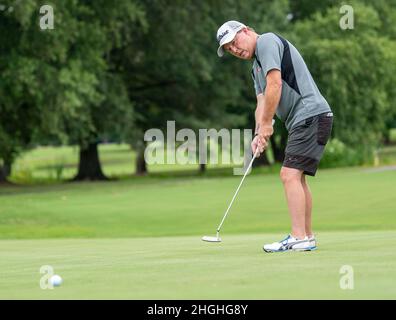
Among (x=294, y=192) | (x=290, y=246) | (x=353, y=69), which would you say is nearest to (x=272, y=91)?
(x=294, y=192)

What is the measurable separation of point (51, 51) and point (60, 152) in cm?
8704

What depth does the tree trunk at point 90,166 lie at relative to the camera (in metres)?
48.8

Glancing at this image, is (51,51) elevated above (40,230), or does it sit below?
above

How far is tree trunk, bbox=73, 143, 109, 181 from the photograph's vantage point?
4878 cm

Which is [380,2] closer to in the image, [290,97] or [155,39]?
[155,39]

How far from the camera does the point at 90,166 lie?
4941 centimetres

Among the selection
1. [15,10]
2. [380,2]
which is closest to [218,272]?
[15,10]

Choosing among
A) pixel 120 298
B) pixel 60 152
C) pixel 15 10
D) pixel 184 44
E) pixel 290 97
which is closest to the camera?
pixel 120 298

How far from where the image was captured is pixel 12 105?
36.1m
